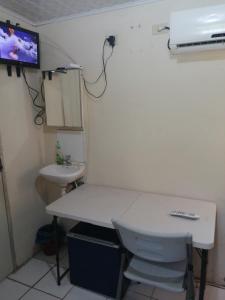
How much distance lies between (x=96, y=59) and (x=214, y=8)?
993 millimetres

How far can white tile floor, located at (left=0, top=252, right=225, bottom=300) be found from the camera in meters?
1.89

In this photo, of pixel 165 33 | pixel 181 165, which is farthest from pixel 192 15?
pixel 181 165

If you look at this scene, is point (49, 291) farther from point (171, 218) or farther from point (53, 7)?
point (53, 7)

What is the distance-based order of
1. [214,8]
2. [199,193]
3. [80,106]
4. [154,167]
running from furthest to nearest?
[80,106] → [154,167] → [199,193] → [214,8]

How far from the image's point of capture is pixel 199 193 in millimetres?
1933

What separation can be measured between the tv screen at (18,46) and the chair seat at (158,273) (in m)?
1.84

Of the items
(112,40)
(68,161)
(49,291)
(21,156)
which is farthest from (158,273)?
(112,40)

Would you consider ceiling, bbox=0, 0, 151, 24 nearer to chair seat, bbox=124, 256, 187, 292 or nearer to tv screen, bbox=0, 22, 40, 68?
tv screen, bbox=0, 22, 40, 68

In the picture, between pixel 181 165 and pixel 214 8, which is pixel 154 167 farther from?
pixel 214 8

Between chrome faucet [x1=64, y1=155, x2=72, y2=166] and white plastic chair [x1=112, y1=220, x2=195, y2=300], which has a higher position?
chrome faucet [x1=64, y1=155, x2=72, y2=166]

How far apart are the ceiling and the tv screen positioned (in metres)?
0.18

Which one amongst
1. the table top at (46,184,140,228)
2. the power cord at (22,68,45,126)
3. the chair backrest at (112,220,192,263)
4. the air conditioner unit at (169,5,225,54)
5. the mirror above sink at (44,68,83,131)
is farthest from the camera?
the power cord at (22,68,45,126)

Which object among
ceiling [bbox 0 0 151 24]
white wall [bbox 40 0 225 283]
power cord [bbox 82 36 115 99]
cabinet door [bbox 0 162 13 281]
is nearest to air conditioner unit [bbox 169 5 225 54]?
white wall [bbox 40 0 225 283]

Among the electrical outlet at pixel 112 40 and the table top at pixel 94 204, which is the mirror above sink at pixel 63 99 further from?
the table top at pixel 94 204
